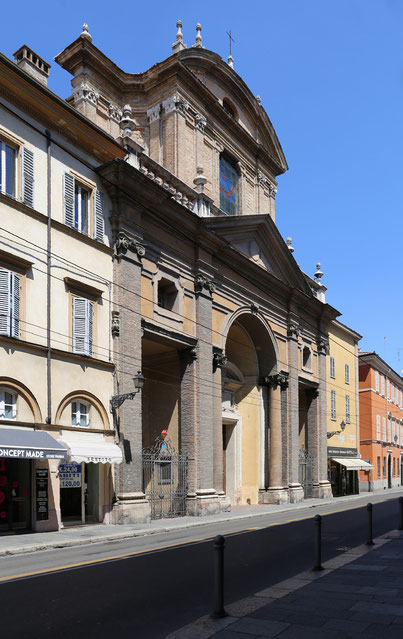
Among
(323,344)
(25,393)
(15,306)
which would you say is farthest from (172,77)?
(323,344)

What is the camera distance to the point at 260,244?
1272 inches

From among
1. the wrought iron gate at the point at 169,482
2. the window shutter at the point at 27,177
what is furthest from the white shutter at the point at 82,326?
the wrought iron gate at the point at 169,482

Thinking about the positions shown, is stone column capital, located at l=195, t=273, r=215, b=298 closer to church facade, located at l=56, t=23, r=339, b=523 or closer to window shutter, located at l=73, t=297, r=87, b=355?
church facade, located at l=56, t=23, r=339, b=523

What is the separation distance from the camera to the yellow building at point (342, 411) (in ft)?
140

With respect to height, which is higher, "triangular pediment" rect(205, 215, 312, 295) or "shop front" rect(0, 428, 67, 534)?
"triangular pediment" rect(205, 215, 312, 295)

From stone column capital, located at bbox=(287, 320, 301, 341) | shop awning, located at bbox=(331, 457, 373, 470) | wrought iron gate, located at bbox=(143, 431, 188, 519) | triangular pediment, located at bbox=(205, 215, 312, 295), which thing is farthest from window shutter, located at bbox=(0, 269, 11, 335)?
shop awning, located at bbox=(331, 457, 373, 470)

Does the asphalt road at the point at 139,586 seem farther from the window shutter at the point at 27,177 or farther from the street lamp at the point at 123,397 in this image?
the window shutter at the point at 27,177

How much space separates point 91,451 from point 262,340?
15928 mm

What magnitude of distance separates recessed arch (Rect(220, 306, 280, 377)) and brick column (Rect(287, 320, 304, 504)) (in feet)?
5.25

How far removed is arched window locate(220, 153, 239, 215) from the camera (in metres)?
33.4

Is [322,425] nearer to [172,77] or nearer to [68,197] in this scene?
[172,77]

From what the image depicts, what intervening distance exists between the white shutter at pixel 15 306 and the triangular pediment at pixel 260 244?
10542 millimetres

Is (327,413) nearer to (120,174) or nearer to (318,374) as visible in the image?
(318,374)

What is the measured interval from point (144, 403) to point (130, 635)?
19.9m
